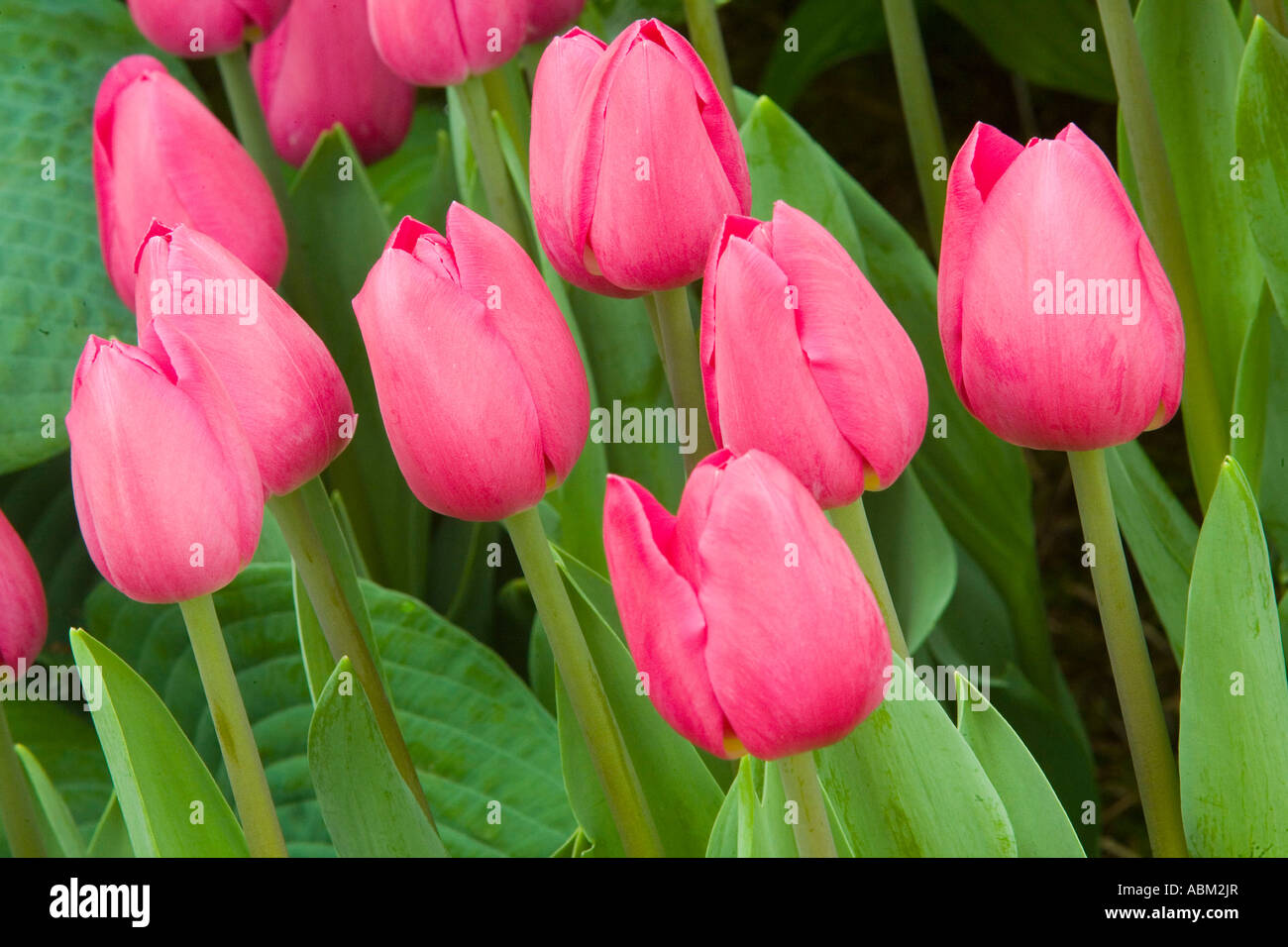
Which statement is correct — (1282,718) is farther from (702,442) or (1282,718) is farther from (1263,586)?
(702,442)

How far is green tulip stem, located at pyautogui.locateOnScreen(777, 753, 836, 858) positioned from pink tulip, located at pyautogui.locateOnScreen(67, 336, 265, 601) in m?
0.15

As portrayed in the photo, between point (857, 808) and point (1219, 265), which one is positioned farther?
point (1219, 265)

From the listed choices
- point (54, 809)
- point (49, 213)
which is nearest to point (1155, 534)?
point (54, 809)

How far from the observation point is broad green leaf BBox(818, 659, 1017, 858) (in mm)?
372

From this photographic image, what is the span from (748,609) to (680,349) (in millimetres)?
164

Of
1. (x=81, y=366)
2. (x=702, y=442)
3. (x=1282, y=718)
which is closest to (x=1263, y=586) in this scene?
(x=1282, y=718)

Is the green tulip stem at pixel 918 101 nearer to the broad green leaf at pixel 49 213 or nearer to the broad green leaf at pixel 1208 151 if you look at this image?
the broad green leaf at pixel 1208 151

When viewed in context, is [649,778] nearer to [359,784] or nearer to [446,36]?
[359,784]

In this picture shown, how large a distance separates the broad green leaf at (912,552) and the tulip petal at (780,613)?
9.7 inches

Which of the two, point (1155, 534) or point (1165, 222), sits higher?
point (1165, 222)

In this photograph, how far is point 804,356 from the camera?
0.33 m
